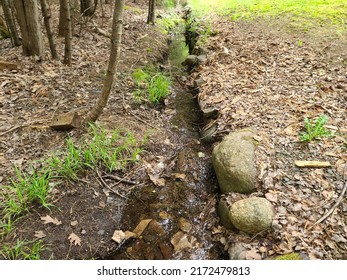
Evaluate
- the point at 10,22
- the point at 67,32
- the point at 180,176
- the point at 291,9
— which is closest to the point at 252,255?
the point at 180,176

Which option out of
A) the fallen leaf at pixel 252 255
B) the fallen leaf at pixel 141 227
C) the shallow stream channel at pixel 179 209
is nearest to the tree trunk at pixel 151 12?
the shallow stream channel at pixel 179 209

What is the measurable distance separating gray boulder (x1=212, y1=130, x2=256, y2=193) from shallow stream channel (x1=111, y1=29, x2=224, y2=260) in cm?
35

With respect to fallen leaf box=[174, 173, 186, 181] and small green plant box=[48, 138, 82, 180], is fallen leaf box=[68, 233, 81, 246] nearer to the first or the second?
small green plant box=[48, 138, 82, 180]

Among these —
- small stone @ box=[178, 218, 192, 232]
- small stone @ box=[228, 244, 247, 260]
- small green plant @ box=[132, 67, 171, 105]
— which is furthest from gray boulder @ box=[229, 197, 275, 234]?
small green plant @ box=[132, 67, 171, 105]

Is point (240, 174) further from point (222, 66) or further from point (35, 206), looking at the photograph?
point (222, 66)

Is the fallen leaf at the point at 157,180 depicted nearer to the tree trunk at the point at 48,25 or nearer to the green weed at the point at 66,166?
the green weed at the point at 66,166

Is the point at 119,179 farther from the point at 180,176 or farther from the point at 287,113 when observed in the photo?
the point at 287,113

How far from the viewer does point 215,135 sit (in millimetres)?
4629

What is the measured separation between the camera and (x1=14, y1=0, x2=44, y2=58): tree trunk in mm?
5043

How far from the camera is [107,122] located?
4496 millimetres

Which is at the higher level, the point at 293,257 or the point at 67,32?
the point at 67,32

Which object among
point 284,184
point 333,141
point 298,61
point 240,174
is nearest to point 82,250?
point 240,174

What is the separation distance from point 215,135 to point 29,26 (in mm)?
4392

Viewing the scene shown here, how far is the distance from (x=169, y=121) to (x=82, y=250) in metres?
3.03
